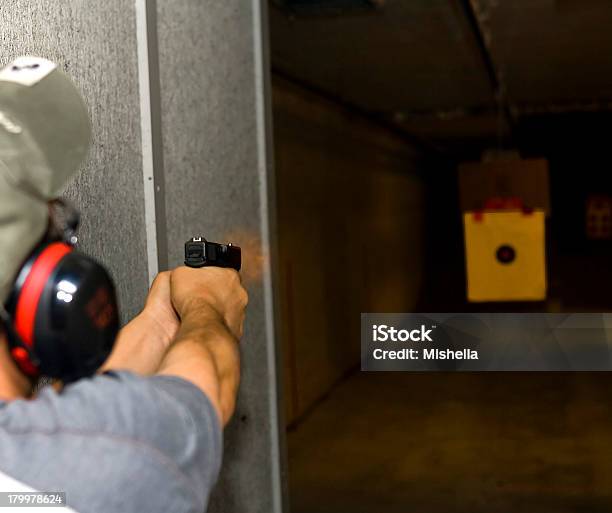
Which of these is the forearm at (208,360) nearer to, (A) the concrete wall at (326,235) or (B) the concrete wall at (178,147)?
(B) the concrete wall at (178,147)

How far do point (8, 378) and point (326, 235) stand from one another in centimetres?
385

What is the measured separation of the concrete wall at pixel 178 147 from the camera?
110cm

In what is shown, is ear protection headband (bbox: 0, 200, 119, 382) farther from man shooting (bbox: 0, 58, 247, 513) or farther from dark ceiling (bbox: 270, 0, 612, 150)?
dark ceiling (bbox: 270, 0, 612, 150)

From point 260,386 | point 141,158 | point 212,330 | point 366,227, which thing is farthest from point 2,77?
point 366,227

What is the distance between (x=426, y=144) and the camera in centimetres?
812

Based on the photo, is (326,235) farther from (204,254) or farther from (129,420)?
(129,420)

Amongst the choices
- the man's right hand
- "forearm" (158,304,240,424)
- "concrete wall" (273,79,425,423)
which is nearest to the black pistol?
the man's right hand

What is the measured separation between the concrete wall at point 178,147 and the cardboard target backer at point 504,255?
4.83 feet

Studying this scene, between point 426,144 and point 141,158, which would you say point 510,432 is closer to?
point 141,158

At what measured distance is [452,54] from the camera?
385cm

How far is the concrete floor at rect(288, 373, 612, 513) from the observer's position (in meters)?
2.96

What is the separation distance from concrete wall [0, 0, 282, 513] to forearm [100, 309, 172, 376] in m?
0.20

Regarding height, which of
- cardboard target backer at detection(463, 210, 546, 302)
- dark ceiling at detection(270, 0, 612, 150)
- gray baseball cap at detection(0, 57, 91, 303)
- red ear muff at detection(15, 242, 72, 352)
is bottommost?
cardboard target backer at detection(463, 210, 546, 302)

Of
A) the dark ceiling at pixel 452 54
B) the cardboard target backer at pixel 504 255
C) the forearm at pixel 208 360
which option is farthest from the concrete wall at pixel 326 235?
the forearm at pixel 208 360
